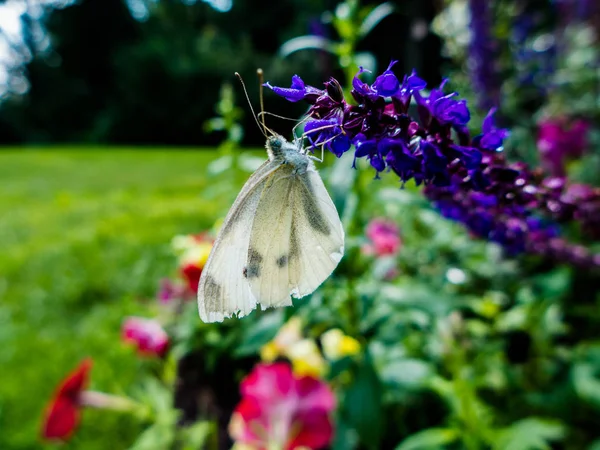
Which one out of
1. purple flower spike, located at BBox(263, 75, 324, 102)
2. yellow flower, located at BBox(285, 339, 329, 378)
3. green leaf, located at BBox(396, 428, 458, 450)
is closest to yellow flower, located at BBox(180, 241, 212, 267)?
yellow flower, located at BBox(285, 339, 329, 378)

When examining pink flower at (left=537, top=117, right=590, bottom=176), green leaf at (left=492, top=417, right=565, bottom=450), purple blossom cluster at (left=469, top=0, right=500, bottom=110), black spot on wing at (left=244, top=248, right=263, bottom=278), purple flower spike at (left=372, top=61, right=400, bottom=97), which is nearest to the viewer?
purple flower spike at (left=372, top=61, right=400, bottom=97)

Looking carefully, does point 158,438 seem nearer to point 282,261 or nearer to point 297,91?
point 282,261

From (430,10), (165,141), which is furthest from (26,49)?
(430,10)

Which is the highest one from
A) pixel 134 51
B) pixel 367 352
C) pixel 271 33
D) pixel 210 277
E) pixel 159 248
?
pixel 134 51

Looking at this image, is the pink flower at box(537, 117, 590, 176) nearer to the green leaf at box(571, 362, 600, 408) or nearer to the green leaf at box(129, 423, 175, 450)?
the green leaf at box(571, 362, 600, 408)

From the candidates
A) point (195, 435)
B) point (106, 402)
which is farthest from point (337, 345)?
point (106, 402)

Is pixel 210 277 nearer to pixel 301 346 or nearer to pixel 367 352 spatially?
pixel 367 352
